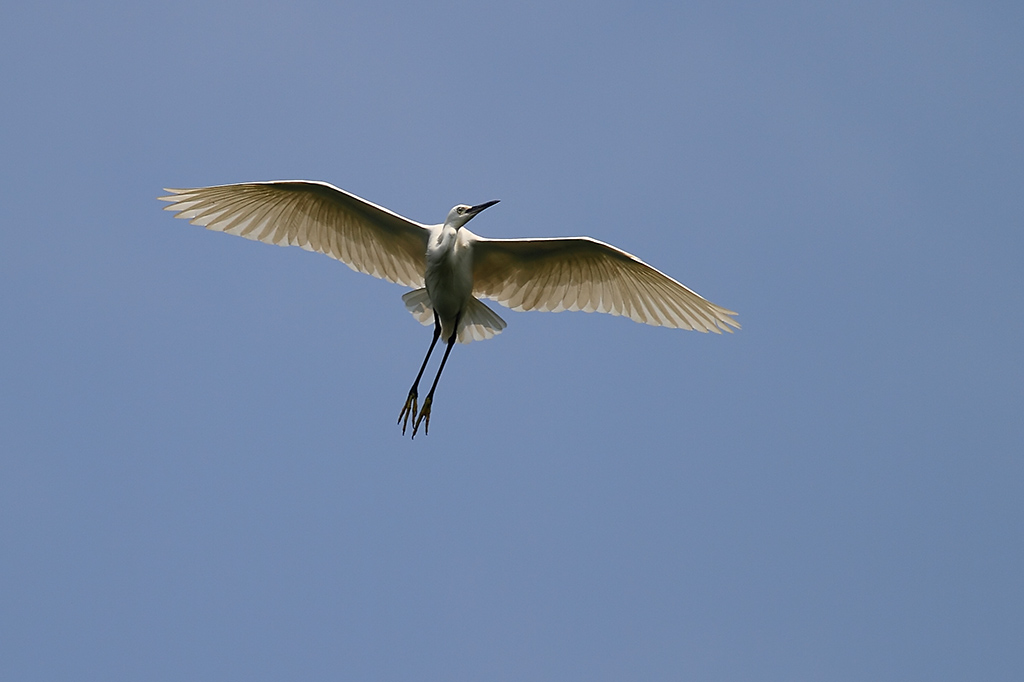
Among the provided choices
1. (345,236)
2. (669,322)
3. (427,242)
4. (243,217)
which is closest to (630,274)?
(669,322)

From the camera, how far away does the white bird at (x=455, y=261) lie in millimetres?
13984

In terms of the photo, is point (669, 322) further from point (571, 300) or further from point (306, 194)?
point (306, 194)

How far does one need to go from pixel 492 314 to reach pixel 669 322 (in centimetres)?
182

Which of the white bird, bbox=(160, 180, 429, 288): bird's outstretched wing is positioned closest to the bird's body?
the white bird

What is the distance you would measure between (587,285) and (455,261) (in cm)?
157

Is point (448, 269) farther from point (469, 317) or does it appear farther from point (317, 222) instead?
point (317, 222)

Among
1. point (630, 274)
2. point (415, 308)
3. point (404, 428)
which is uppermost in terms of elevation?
point (630, 274)

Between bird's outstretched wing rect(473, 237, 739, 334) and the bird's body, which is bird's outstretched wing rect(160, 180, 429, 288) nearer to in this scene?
the bird's body

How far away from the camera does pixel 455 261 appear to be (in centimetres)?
1374

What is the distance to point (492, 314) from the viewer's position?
14305 millimetres

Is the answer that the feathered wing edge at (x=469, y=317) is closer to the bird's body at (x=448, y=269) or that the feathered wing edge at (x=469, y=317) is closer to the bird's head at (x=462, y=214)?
the bird's body at (x=448, y=269)

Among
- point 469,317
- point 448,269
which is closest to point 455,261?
point 448,269

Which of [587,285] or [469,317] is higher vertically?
[587,285]

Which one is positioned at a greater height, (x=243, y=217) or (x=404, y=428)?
(x=243, y=217)
